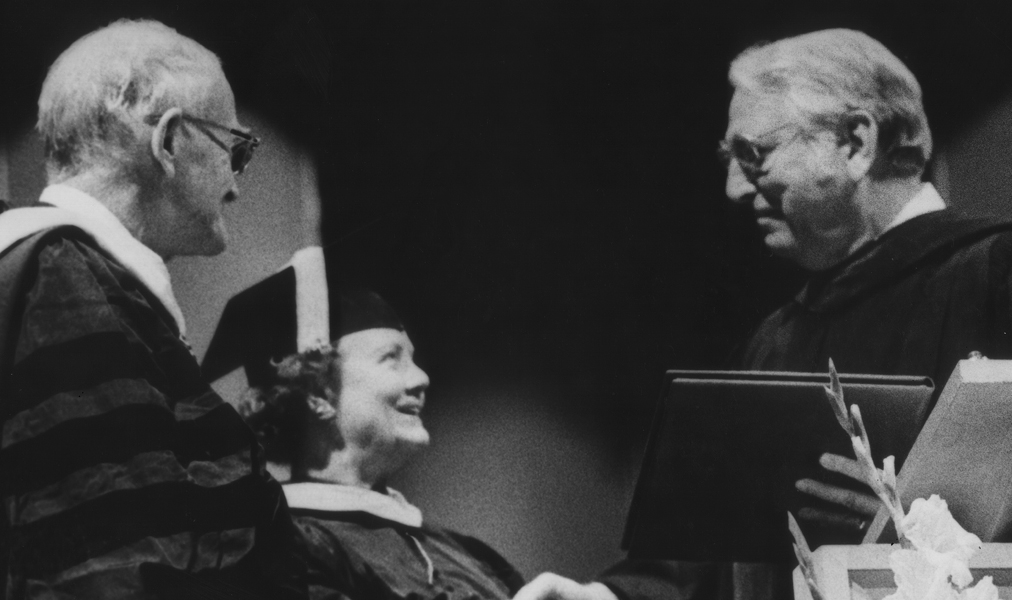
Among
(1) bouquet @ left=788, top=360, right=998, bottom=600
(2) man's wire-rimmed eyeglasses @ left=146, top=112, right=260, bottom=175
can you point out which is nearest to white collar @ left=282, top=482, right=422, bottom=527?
(2) man's wire-rimmed eyeglasses @ left=146, top=112, right=260, bottom=175

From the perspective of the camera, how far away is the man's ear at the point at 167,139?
115 inches

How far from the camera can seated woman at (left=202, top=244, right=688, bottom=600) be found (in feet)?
9.22

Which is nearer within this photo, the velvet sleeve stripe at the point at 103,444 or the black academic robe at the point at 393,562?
the velvet sleeve stripe at the point at 103,444

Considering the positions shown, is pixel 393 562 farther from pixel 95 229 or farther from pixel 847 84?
pixel 847 84

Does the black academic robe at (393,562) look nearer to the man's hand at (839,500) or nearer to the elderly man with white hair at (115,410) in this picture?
the elderly man with white hair at (115,410)

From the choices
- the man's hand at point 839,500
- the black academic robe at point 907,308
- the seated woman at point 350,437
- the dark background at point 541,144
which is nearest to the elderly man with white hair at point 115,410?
the seated woman at point 350,437

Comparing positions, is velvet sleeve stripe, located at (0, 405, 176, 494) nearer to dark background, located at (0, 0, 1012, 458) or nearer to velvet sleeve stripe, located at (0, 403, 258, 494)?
velvet sleeve stripe, located at (0, 403, 258, 494)

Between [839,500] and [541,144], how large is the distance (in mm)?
1075

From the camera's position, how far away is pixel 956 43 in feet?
10.2

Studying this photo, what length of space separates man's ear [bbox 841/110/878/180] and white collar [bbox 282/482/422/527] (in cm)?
128

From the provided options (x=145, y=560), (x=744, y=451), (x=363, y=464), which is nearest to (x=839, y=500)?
(x=744, y=451)

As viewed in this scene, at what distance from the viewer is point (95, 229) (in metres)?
2.78

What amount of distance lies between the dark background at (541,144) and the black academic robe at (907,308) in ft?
0.30

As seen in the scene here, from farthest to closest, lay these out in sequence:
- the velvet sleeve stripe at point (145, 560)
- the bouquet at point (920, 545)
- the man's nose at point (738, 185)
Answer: the man's nose at point (738, 185) < the velvet sleeve stripe at point (145, 560) < the bouquet at point (920, 545)
